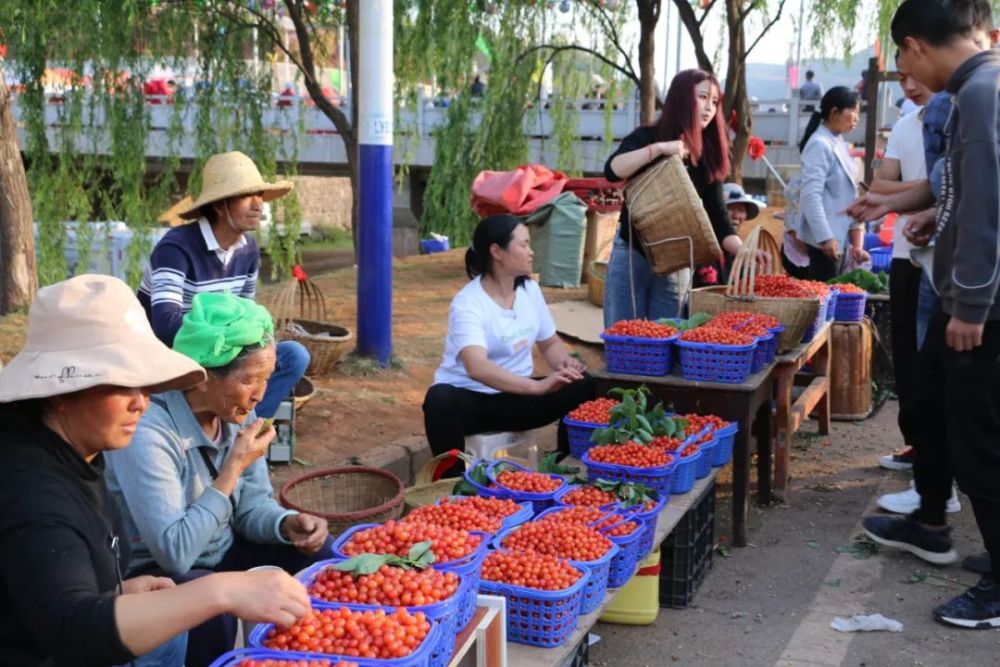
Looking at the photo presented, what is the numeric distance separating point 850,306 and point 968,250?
302 cm

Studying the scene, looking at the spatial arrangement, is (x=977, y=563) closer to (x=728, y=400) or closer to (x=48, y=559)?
(x=728, y=400)

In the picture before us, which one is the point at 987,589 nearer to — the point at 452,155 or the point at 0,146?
the point at 0,146

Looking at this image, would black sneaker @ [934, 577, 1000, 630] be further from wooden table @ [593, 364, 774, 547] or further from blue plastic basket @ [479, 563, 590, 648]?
blue plastic basket @ [479, 563, 590, 648]

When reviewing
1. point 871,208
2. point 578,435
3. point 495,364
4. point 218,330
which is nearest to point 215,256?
point 495,364

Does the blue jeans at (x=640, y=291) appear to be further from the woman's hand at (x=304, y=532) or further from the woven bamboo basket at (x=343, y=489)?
the woman's hand at (x=304, y=532)

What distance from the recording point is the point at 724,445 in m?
4.25

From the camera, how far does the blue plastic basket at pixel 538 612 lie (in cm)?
→ 263

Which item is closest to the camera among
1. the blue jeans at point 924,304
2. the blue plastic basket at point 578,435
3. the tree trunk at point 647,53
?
the blue plastic basket at point 578,435

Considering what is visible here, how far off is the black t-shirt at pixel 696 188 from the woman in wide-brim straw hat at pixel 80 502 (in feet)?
11.2

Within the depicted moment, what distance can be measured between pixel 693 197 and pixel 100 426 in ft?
11.1

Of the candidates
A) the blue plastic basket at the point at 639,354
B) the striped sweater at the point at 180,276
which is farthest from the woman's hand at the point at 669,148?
the striped sweater at the point at 180,276

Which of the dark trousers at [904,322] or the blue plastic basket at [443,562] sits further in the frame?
the dark trousers at [904,322]

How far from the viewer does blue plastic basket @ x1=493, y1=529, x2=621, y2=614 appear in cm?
284

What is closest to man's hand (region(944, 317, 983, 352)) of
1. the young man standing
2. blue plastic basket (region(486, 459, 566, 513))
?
the young man standing
